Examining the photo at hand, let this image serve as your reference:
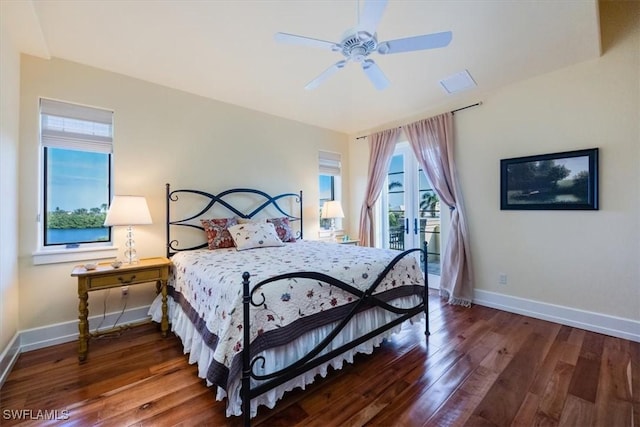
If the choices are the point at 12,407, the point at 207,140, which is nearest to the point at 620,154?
the point at 207,140

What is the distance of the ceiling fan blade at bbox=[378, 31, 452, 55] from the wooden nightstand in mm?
2747

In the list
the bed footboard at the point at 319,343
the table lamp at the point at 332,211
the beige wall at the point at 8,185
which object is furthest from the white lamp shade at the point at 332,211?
the beige wall at the point at 8,185

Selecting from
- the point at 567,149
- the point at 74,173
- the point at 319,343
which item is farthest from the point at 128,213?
the point at 567,149

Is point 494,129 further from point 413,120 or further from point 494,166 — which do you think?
point 413,120

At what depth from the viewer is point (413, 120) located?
14.0ft

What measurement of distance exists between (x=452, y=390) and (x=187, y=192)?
3.34 meters

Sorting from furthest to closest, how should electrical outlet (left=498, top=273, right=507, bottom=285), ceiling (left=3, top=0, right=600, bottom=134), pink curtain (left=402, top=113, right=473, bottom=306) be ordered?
pink curtain (left=402, top=113, right=473, bottom=306) → electrical outlet (left=498, top=273, right=507, bottom=285) → ceiling (left=3, top=0, right=600, bottom=134)

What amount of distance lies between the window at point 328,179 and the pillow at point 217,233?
1.88 m

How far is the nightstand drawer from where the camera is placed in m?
2.36

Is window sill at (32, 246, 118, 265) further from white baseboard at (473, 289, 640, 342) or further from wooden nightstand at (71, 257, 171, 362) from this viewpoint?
white baseboard at (473, 289, 640, 342)

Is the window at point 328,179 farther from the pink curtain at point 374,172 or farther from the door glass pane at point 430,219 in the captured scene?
the door glass pane at point 430,219

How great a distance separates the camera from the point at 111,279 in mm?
2424

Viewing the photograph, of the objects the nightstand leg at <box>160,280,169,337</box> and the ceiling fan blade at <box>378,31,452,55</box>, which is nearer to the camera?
the ceiling fan blade at <box>378,31,452,55</box>

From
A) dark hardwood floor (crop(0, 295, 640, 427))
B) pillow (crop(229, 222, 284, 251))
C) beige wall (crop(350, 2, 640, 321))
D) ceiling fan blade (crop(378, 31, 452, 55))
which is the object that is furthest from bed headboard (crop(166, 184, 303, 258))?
beige wall (crop(350, 2, 640, 321))
